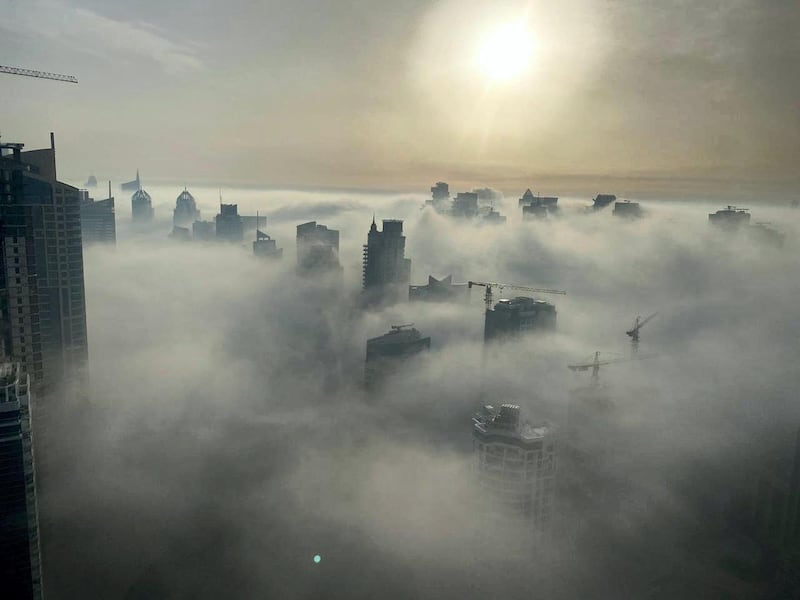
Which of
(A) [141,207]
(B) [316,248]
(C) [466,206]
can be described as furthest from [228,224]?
(C) [466,206]

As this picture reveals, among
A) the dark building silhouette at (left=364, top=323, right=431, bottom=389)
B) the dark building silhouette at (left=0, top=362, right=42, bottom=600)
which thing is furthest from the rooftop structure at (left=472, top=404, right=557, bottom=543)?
the dark building silhouette at (left=364, top=323, right=431, bottom=389)

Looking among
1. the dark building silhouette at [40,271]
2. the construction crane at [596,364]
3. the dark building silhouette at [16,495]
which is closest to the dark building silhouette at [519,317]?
the construction crane at [596,364]

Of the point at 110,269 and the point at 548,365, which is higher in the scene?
the point at 110,269

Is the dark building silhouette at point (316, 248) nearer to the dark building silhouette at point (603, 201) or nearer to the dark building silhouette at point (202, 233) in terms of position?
the dark building silhouette at point (202, 233)

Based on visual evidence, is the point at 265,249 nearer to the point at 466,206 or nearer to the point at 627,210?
the point at 466,206

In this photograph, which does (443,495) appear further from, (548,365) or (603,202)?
(603,202)

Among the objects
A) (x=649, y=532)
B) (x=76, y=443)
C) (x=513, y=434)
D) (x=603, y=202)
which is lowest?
(x=649, y=532)

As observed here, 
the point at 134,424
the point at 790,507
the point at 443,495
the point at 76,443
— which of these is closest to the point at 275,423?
the point at 134,424
